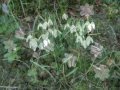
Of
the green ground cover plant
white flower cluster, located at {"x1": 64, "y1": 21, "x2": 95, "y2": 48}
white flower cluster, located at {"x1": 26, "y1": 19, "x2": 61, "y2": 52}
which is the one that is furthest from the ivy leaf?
white flower cluster, located at {"x1": 26, "y1": 19, "x2": 61, "y2": 52}

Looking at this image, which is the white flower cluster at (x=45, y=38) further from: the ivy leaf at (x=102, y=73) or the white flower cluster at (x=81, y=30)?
the ivy leaf at (x=102, y=73)

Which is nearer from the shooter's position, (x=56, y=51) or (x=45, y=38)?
(x=45, y=38)

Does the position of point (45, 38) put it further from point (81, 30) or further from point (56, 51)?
point (81, 30)

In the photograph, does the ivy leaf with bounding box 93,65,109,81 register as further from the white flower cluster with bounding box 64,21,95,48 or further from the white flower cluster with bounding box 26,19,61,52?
the white flower cluster with bounding box 26,19,61,52

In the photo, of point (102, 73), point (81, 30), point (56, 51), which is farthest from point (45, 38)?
point (102, 73)

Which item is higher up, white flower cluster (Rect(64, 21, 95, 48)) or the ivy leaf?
white flower cluster (Rect(64, 21, 95, 48))

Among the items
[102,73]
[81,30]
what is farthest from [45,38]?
[102,73]

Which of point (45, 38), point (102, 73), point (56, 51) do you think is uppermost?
point (45, 38)

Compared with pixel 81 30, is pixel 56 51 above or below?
below

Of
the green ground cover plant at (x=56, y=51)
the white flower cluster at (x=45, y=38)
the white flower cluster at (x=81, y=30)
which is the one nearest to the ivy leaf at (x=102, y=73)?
the green ground cover plant at (x=56, y=51)

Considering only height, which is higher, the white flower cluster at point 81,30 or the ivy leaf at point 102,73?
the white flower cluster at point 81,30

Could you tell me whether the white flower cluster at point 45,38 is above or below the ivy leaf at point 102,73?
above
